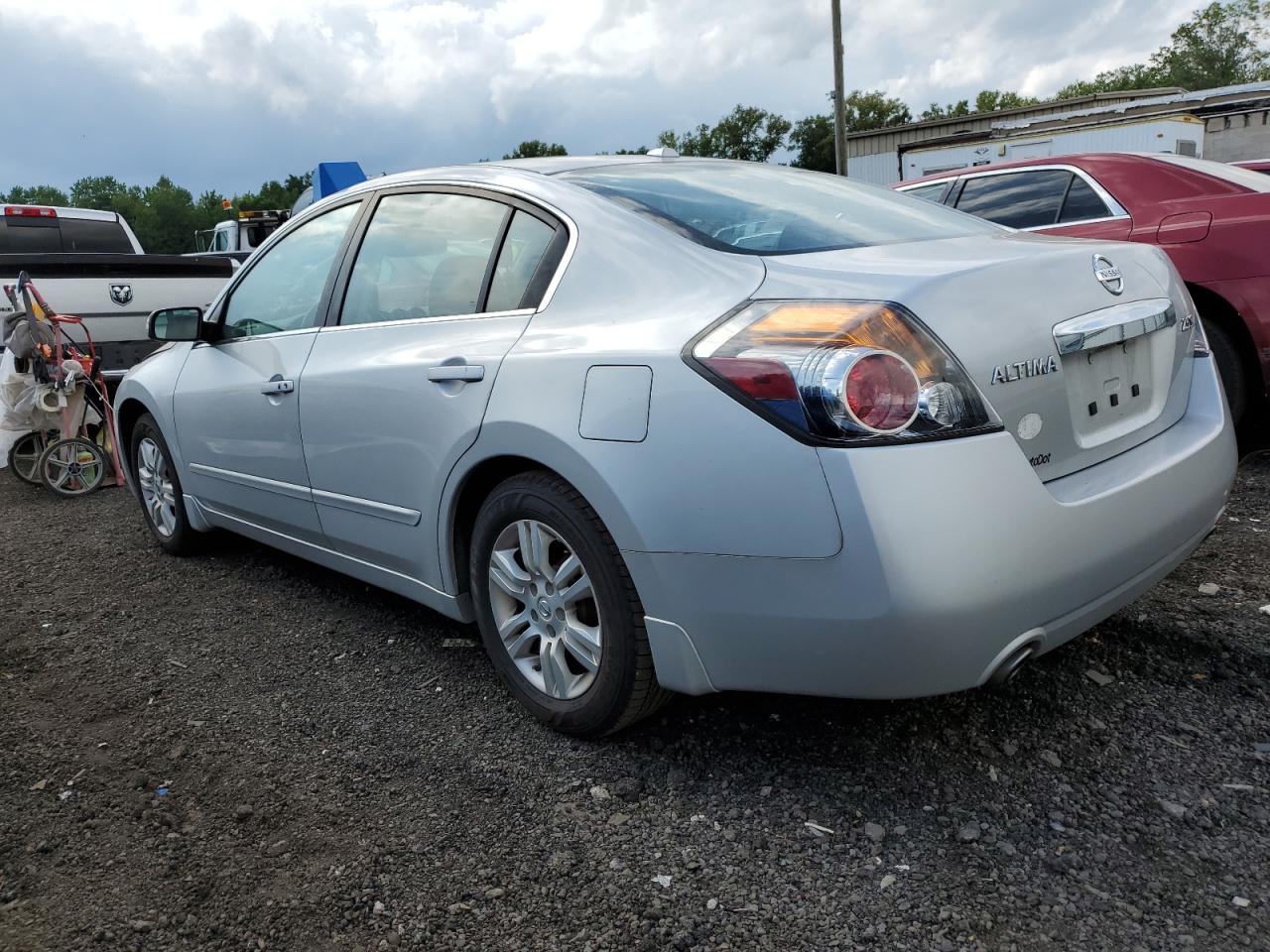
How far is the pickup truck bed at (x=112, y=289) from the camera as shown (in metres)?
7.20

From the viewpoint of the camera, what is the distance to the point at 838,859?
219cm

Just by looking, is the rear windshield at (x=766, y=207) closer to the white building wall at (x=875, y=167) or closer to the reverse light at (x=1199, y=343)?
the reverse light at (x=1199, y=343)

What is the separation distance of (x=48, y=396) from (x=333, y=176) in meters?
7.33

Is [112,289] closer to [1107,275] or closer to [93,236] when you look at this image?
[93,236]

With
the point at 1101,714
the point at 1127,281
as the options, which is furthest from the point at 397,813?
the point at 1127,281

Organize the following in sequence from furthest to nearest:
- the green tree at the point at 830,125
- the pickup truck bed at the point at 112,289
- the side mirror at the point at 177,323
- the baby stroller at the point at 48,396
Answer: the green tree at the point at 830,125
the pickup truck bed at the point at 112,289
the baby stroller at the point at 48,396
the side mirror at the point at 177,323

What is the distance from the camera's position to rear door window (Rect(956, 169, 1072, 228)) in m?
5.69

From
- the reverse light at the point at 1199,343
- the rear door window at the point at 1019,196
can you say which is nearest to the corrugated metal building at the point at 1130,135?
the rear door window at the point at 1019,196

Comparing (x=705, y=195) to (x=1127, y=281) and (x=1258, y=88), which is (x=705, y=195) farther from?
(x=1258, y=88)

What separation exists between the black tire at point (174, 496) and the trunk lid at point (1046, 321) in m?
3.38

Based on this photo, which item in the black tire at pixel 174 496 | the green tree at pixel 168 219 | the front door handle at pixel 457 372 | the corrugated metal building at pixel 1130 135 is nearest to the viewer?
the front door handle at pixel 457 372

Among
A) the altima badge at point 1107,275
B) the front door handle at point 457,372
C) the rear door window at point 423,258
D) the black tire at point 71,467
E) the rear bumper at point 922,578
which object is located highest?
the rear door window at point 423,258

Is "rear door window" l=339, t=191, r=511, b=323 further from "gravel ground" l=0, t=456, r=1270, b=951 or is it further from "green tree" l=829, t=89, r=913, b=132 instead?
"green tree" l=829, t=89, r=913, b=132

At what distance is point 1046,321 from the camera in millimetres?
2230
